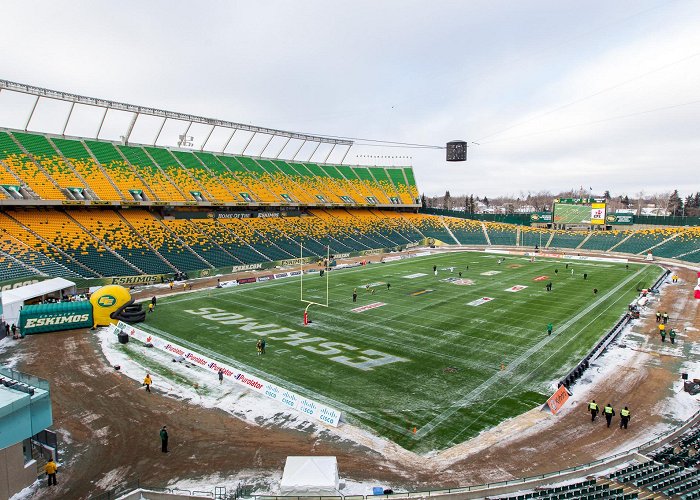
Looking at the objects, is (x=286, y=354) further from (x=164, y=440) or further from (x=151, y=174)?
(x=151, y=174)

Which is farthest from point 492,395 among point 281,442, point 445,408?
point 281,442

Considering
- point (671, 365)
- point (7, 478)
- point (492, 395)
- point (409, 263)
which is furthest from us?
point (409, 263)

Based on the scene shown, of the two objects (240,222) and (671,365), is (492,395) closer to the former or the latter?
(671,365)

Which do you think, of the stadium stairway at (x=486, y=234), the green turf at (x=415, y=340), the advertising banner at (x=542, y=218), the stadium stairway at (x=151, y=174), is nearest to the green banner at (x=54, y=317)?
the green turf at (x=415, y=340)

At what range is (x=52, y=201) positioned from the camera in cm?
5012

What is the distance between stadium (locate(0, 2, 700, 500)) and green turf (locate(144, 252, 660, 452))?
0.18 meters

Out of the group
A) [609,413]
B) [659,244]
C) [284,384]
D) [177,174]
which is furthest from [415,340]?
[659,244]

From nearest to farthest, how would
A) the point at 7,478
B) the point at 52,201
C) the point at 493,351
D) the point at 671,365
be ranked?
the point at 7,478
the point at 671,365
the point at 493,351
the point at 52,201

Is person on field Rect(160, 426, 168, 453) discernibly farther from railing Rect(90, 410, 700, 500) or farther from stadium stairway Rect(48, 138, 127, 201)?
stadium stairway Rect(48, 138, 127, 201)

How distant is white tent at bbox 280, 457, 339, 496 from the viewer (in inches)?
534

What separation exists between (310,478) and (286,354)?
13.3 meters

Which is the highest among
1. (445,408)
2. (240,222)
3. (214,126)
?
(214,126)

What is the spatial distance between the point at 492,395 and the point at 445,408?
9.86 feet

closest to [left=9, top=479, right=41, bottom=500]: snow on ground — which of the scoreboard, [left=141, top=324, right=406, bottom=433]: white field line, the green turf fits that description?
[left=141, top=324, right=406, bottom=433]: white field line
